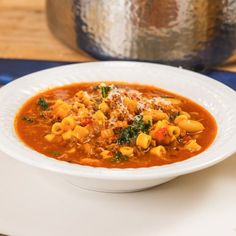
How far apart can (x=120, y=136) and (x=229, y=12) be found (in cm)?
68

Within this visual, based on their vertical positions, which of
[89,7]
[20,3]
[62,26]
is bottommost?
[20,3]

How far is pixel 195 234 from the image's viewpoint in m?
1.13

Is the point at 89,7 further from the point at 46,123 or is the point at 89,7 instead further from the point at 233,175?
the point at 233,175

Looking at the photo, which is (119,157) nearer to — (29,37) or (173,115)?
(173,115)

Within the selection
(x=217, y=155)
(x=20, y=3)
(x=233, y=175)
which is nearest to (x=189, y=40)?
(x=233, y=175)

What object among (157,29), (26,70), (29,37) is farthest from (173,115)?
(29,37)

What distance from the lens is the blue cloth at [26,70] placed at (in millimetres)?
1827

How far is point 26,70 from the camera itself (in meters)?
1.88

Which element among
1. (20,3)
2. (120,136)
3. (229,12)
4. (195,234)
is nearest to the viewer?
(195,234)

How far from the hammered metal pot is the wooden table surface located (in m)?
0.13

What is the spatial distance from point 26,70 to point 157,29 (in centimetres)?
43

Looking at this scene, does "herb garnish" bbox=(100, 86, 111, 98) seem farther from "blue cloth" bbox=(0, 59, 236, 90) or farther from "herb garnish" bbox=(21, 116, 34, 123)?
"blue cloth" bbox=(0, 59, 236, 90)

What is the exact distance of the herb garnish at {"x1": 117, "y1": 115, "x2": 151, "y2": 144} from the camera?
1.25 metres

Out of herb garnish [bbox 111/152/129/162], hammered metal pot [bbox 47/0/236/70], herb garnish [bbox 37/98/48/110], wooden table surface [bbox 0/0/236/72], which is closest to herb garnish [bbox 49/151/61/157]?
herb garnish [bbox 111/152/129/162]
